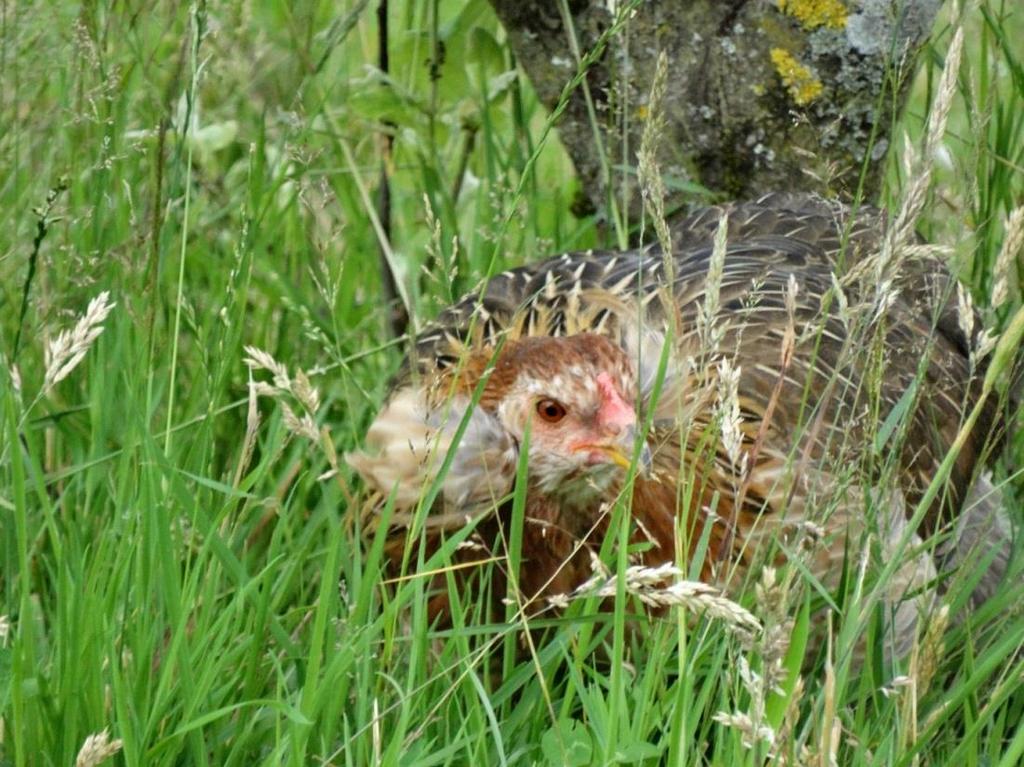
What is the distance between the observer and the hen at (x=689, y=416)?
2107 mm

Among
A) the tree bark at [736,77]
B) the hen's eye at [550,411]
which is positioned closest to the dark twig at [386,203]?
the tree bark at [736,77]

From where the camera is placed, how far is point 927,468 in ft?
10.4

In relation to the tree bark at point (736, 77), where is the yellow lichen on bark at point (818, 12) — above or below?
above

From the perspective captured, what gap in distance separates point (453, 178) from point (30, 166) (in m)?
1.12

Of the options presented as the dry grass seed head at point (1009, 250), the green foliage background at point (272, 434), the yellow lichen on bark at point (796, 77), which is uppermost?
the dry grass seed head at point (1009, 250)

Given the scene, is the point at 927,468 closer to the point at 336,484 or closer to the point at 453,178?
the point at 336,484

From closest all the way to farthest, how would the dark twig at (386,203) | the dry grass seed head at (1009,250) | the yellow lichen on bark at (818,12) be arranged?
the dry grass seed head at (1009,250)
the yellow lichen on bark at (818,12)
the dark twig at (386,203)

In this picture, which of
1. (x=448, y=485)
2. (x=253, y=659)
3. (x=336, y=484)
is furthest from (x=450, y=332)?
(x=253, y=659)

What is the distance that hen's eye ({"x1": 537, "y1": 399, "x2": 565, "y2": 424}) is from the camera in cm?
260

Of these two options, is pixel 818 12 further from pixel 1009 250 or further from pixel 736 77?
pixel 1009 250

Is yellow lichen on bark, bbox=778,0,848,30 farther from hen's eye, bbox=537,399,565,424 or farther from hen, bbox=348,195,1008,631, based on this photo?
hen's eye, bbox=537,399,565,424

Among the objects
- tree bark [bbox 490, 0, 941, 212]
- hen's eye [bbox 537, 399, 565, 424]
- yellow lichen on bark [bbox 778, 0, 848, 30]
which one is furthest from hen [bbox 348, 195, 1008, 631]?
yellow lichen on bark [bbox 778, 0, 848, 30]

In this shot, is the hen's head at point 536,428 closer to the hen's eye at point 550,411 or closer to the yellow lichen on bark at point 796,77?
the hen's eye at point 550,411

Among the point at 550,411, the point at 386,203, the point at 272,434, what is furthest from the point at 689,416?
the point at 386,203
